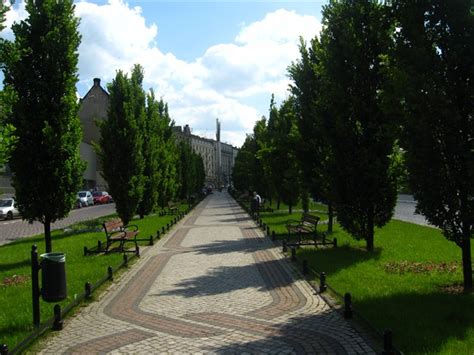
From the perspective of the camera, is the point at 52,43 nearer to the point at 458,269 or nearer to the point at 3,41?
the point at 3,41

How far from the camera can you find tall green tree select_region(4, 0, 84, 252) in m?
12.8

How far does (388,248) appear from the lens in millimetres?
14039

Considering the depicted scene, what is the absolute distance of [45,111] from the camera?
12.8m

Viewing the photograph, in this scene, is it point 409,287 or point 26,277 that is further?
point 26,277

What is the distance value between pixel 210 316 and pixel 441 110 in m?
4.81

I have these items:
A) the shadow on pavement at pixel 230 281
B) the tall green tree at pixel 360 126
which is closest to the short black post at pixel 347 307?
the shadow on pavement at pixel 230 281

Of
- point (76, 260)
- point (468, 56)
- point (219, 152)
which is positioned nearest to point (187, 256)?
point (76, 260)

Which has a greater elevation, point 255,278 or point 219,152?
point 219,152

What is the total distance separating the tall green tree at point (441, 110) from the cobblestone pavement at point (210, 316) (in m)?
2.59

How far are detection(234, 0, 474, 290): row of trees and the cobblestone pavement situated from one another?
2.72 metres

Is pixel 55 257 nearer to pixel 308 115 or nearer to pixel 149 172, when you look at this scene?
pixel 308 115

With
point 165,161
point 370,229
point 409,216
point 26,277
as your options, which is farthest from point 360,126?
point 165,161

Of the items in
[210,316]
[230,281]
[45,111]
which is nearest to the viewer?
[210,316]

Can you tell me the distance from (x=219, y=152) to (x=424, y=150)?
17496 centimetres
